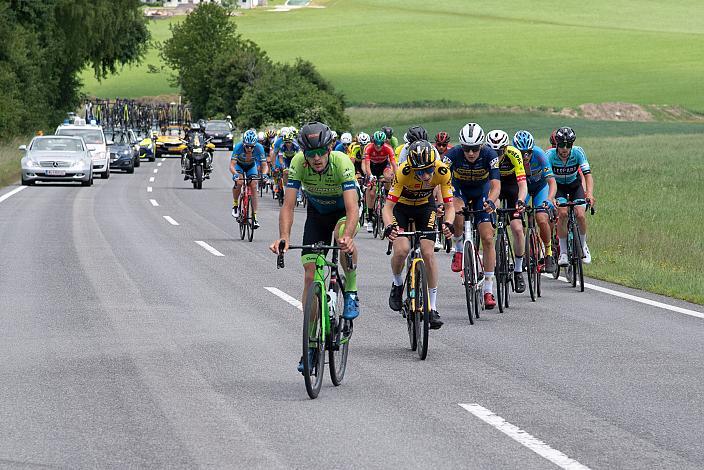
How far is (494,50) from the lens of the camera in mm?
128375

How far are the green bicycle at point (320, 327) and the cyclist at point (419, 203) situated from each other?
168 centimetres

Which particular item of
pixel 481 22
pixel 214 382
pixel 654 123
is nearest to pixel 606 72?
pixel 654 123

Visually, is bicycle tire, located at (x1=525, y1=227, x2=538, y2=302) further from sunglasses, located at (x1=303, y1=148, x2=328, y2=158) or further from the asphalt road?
sunglasses, located at (x1=303, y1=148, x2=328, y2=158)

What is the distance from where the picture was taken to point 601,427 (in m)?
7.56

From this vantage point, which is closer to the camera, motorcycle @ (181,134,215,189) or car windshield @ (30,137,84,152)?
car windshield @ (30,137,84,152)

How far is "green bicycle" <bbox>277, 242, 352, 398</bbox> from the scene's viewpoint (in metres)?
8.33

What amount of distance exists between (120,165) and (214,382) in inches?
1567

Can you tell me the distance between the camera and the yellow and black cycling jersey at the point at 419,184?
11.0 meters

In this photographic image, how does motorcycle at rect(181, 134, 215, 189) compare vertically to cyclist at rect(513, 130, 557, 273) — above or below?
below

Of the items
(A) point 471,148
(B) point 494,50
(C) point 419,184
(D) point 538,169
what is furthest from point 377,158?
(B) point 494,50

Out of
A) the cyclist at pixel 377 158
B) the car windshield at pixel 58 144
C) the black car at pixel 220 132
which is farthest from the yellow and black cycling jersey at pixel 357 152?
the black car at pixel 220 132

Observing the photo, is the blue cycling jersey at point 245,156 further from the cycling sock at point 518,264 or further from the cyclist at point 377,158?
the cycling sock at point 518,264

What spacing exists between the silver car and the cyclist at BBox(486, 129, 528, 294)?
2491 cm

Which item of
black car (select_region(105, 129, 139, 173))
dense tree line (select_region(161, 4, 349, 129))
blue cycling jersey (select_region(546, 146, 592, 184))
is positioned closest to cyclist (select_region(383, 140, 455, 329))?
blue cycling jersey (select_region(546, 146, 592, 184))
